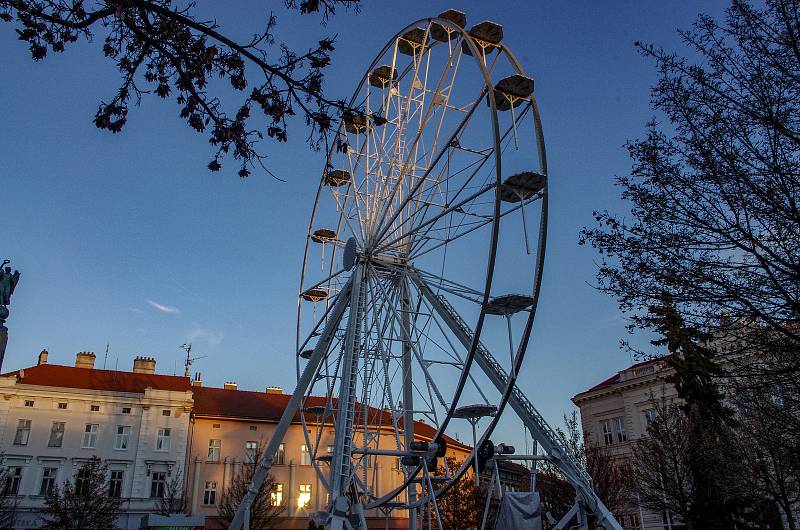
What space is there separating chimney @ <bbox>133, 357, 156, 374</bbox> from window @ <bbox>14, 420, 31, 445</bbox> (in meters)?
7.99

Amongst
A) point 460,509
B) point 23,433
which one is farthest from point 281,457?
point 23,433

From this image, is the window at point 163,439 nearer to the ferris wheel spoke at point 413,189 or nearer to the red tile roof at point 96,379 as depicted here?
the red tile roof at point 96,379

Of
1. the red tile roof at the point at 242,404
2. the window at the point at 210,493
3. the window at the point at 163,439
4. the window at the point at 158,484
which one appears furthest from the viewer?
the red tile roof at the point at 242,404

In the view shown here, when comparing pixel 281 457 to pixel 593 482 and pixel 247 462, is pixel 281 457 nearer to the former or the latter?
pixel 247 462

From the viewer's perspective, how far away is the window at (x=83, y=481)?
31406 millimetres

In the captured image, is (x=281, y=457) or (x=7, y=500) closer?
(x=7, y=500)

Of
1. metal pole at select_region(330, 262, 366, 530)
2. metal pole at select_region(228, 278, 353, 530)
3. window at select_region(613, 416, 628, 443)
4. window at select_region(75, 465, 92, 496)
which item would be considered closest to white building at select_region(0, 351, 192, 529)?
window at select_region(75, 465, 92, 496)

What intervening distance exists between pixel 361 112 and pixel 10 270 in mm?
5509

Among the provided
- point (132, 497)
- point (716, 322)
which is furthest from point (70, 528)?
point (716, 322)

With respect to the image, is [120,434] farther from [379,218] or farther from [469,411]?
[469,411]

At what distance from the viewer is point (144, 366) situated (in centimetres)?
4338

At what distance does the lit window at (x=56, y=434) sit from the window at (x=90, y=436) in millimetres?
1099

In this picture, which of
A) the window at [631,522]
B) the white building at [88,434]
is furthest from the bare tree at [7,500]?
the window at [631,522]

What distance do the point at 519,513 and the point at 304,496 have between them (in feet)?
98.7
